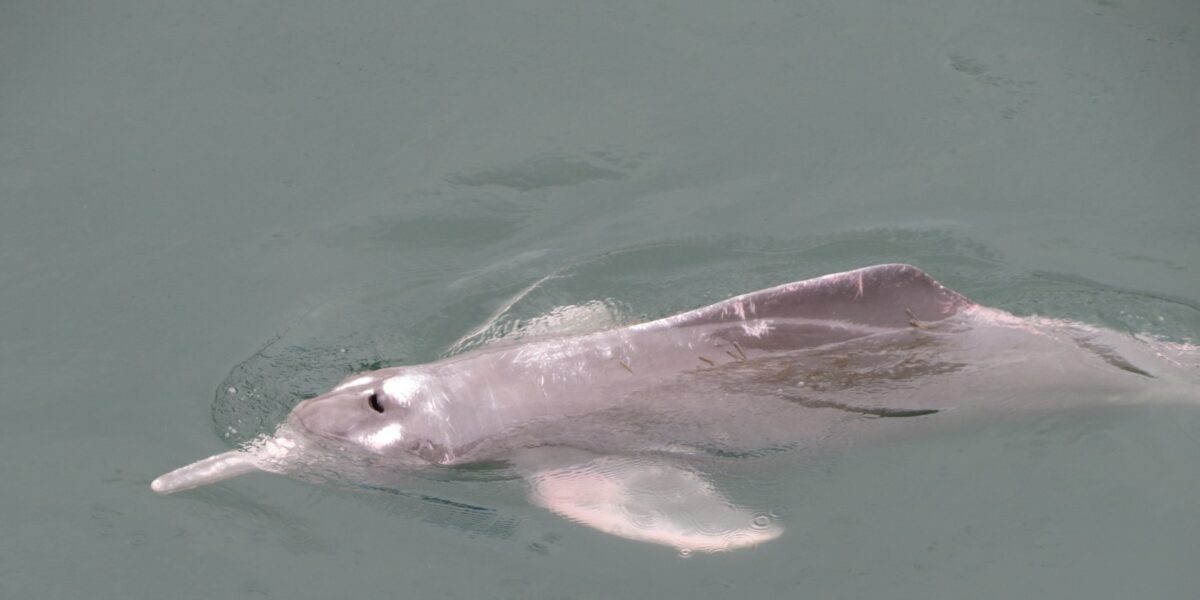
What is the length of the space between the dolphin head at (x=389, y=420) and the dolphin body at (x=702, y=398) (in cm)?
1

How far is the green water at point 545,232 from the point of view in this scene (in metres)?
9.71

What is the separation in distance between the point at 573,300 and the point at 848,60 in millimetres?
4696

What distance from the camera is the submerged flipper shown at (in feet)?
32.0

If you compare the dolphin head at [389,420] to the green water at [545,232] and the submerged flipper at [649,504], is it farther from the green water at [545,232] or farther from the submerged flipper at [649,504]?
the submerged flipper at [649,504]

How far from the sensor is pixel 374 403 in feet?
33.5

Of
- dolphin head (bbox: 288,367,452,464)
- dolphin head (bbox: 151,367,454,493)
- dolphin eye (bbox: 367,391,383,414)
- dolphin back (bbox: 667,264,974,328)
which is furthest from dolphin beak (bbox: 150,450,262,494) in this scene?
dolphin back (bbox: 667,264,974,328)

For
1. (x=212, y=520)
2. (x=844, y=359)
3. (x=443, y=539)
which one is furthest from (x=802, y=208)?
(x=212, y=520)

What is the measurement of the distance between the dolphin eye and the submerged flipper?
1.29 m

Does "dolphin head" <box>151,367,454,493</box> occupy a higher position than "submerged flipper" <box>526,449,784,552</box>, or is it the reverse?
"dolphin head" <box>151,367,454,493</box>

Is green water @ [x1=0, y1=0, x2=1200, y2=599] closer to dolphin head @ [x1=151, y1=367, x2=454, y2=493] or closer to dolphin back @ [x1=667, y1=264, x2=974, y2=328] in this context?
dolphin head @ [x1=151, y1=367, x2=454, y2=493]

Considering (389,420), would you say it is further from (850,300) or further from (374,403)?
(850,300)

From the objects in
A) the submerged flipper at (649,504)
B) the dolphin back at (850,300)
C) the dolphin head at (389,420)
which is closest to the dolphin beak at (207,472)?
the dolphin head at (389,420)

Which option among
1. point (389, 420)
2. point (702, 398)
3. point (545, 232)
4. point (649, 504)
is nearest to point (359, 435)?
point (389, 420)

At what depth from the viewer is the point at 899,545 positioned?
962cm
